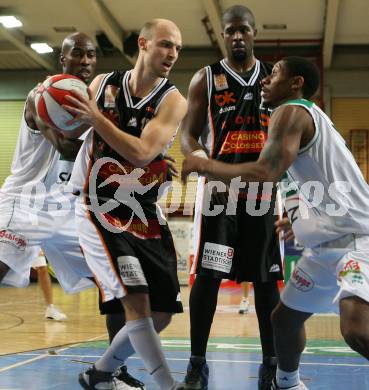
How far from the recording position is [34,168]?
490cm

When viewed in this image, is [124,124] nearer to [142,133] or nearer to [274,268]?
[142,133]

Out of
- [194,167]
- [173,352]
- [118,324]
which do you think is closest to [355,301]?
[194,167]

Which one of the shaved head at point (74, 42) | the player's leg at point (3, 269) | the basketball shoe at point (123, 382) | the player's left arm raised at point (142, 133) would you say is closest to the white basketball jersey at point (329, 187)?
the player's left arm raised at point (142, 133)

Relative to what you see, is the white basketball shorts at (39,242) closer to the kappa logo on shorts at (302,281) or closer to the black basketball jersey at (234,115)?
the black basketball jersey at (234,115)

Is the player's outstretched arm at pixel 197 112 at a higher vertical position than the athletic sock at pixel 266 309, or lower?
higher

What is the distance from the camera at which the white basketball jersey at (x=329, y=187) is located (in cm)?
347

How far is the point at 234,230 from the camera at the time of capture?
444 centimetres

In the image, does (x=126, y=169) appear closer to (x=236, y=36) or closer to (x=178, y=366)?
(x=236, y=36)

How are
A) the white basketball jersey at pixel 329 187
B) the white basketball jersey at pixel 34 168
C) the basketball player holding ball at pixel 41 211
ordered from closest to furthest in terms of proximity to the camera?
1. the white basketball jersey at pixel 329 187
2. the basketball player holding ball at pixel 41 211
3. the white basketball jersey at pixel 34 168

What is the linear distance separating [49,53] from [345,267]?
15.5 metres

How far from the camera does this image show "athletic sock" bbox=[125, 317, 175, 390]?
356cm

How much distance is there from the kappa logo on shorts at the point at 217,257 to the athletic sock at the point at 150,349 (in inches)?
34.2

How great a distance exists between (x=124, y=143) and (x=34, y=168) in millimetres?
1568

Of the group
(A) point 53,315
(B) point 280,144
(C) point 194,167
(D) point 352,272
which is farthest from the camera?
(A) point 53,315
